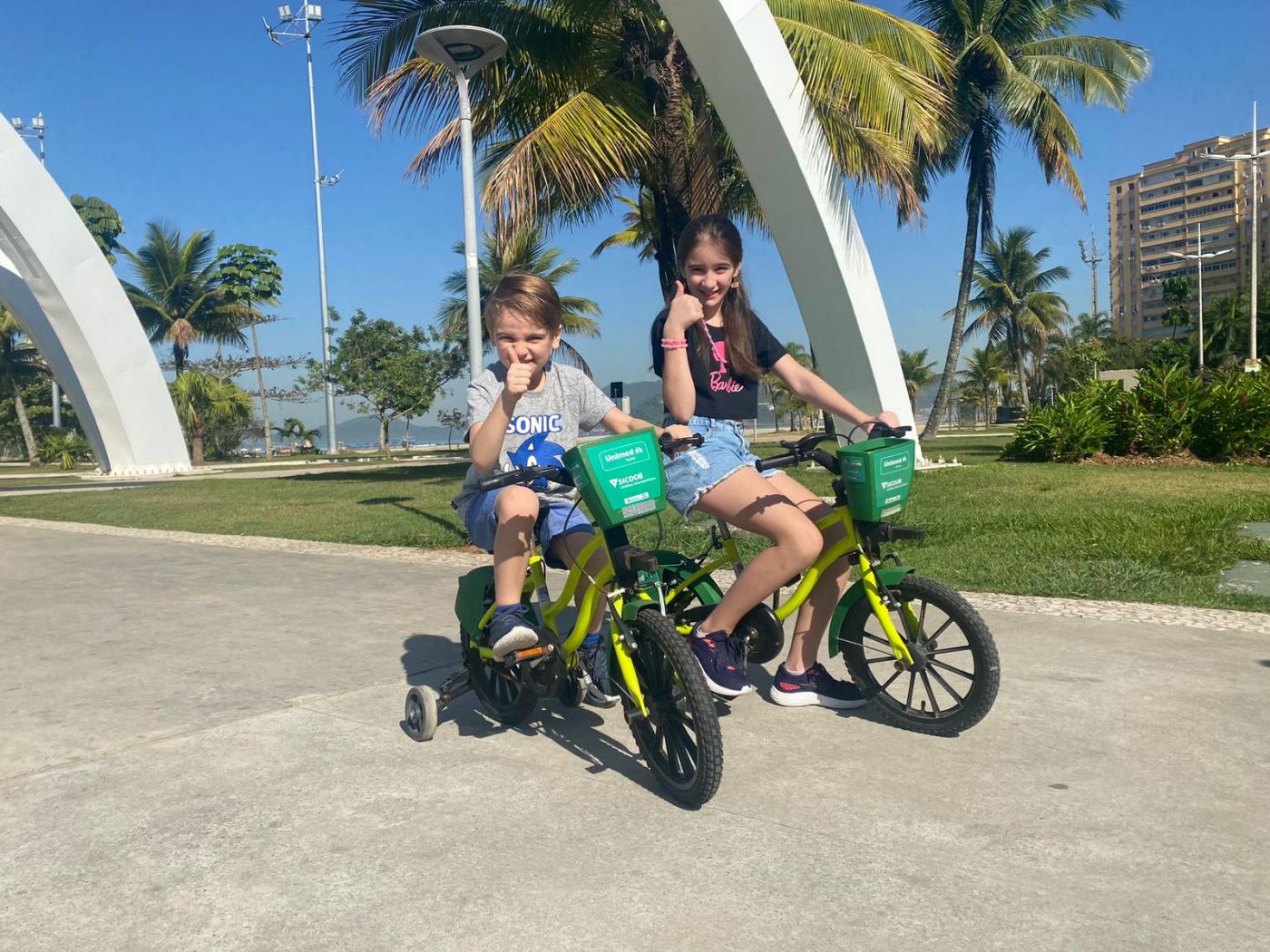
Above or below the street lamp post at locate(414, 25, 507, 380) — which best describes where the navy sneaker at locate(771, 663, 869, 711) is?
below

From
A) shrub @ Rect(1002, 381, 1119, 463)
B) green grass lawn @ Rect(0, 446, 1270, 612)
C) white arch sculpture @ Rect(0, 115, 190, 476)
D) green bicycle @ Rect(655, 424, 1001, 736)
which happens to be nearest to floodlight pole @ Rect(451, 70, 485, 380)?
green grass lawn @ Rect(0, 446, 1270, 612)

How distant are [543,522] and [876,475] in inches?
42.5

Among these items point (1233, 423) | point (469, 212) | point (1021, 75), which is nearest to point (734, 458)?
point (469, 212)

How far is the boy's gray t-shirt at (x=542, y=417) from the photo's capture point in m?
3.16

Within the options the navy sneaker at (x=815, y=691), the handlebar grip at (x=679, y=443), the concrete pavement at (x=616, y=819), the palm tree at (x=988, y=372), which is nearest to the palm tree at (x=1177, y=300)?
the palm tree at (x=988, y=372)

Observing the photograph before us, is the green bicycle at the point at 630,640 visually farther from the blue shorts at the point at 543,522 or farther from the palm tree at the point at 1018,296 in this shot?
the palm tree at the point at 1018,296

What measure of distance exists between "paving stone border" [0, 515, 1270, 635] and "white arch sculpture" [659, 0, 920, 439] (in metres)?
6.15

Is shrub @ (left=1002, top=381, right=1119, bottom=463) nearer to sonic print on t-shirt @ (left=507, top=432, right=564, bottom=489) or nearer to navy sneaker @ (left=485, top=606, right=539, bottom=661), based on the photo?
sonic print on t-shirt @ (left=507, top=432, right=564, bottom=489)

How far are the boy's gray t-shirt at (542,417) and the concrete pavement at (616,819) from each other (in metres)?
0.90

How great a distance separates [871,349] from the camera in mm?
12789

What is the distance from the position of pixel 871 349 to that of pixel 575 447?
10.8 metres

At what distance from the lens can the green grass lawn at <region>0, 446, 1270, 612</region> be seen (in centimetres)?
598

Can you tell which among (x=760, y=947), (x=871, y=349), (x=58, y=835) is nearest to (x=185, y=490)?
(x=871, y=349)

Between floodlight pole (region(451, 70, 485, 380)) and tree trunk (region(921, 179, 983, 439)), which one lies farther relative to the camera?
tree trunk (region(921, 179, 983, 439))
